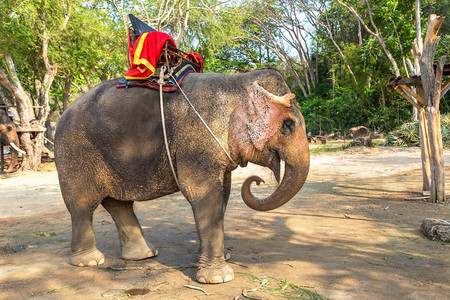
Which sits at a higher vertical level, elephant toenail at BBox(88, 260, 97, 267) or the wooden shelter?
the wooden shelter

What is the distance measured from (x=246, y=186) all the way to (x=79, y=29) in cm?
1264

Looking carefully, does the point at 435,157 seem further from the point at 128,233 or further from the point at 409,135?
the point at 409,135

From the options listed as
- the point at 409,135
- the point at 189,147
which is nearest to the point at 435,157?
the point at 189,147

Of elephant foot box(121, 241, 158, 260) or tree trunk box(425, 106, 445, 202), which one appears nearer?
elephant foot box(121, 241, 158, 260)

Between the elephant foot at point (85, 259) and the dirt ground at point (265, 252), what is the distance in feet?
0.21

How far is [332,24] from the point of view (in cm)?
2953

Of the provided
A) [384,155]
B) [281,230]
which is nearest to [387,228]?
[281,230]

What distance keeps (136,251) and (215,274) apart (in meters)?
1.08

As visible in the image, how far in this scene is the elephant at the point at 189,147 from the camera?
A: 3357 mm

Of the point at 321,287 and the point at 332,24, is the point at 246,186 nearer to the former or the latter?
the point at 321,287

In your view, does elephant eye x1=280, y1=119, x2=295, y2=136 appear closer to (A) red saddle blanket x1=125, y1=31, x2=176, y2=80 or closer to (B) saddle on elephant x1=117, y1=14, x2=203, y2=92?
(B) saddle on elephant x1=117, y1=14, x2=203, y2=92

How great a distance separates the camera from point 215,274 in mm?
3281

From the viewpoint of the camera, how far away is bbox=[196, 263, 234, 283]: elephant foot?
Answer: 129 inches

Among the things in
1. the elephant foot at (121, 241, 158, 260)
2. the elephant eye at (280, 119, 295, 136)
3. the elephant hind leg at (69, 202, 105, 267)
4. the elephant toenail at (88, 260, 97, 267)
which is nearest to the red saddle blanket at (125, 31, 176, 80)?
the elephant eye at (280, 119, 295, 136)
